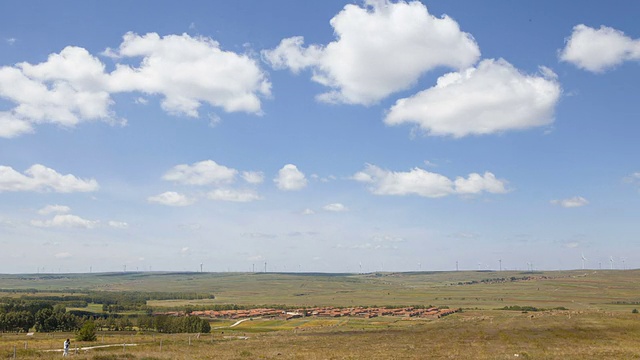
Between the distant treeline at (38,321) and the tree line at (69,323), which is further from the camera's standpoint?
the distant treeline at (38,321)

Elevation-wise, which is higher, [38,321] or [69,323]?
[38,321]

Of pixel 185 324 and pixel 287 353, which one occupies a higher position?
pixel 287 353

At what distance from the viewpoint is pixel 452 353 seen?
55719 millimetres

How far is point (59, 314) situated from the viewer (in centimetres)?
15762

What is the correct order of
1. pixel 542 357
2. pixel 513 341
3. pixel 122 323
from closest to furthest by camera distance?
1. pixel 542 357
2. pixel 513 341
3. pixel 122 323

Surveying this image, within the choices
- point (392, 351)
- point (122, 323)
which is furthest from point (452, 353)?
point (122, 323)

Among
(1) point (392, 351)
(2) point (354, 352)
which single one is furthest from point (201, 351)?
(1) point (392, 351)

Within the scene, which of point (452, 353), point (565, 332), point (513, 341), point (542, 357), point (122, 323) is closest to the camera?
point (542, 357)

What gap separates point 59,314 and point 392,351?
13951 centimetres

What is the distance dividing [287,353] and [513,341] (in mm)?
34373

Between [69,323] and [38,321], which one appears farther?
[69,323]

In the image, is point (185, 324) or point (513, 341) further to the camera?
point (185, 324)

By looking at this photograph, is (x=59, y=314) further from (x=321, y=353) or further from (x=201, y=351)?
(x=321, y=353)

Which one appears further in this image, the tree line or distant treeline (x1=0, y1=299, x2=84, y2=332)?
distant treeline (x1=0, y1=299, x2=84, y2=332)
